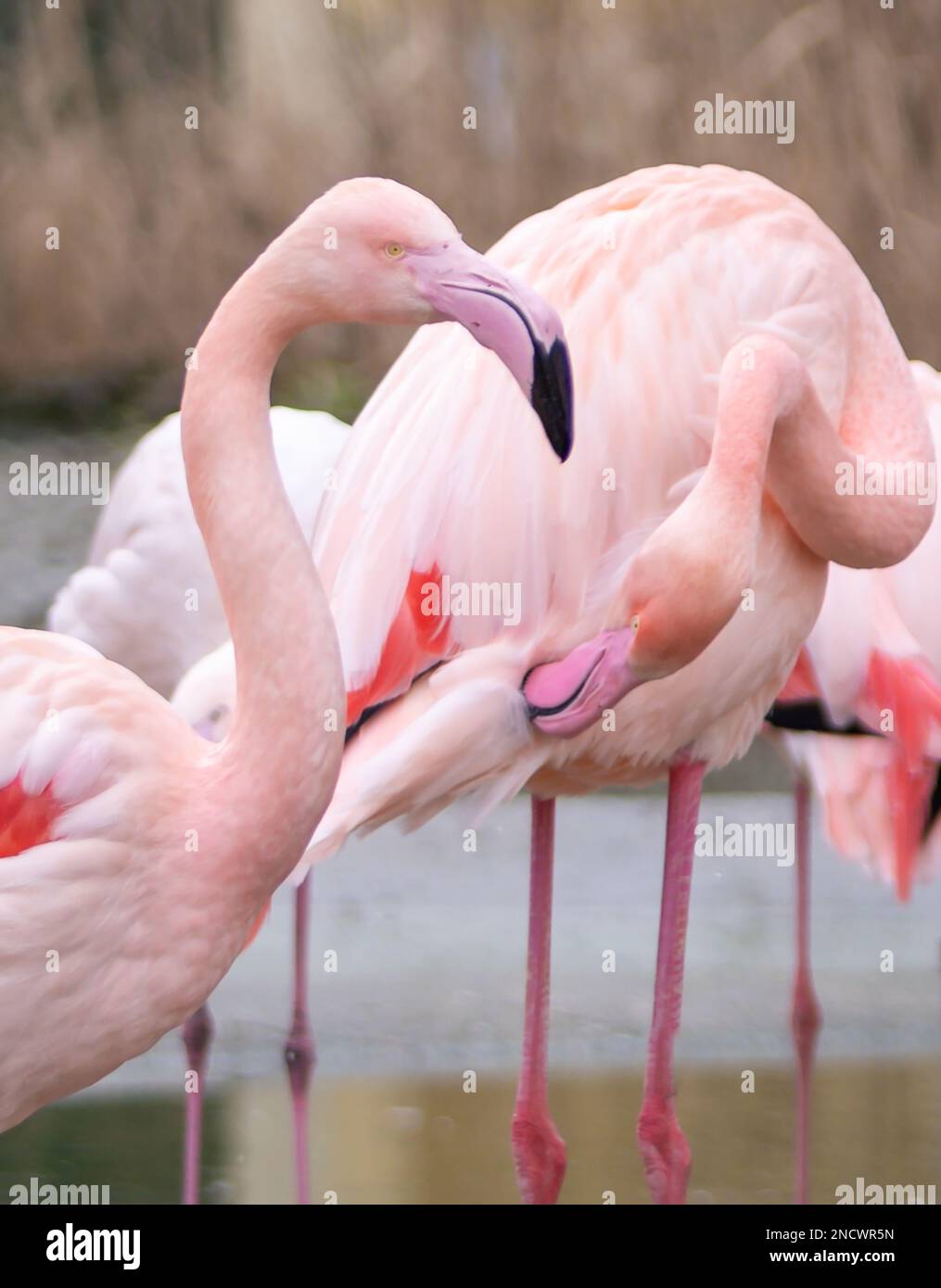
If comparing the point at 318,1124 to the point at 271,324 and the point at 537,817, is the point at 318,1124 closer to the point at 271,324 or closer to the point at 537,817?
the point at 537,817

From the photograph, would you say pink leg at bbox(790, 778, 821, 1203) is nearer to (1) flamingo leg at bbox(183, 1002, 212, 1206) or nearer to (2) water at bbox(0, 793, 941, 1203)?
(2) water at bbox(0, 793, 941, 1203)

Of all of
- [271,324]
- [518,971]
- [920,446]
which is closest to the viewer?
[271,324]

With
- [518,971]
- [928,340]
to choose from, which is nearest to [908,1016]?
[518,971]

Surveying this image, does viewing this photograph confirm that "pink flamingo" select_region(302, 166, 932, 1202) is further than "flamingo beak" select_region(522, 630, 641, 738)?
Yes

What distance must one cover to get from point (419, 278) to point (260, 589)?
38 cm

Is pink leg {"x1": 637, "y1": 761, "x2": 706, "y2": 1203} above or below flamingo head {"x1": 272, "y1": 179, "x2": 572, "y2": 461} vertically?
below

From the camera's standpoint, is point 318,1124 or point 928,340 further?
point 928,340

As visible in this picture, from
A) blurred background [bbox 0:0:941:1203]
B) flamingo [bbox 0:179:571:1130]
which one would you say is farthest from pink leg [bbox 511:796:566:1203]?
blurred background [bbox 0:0:941:1203]

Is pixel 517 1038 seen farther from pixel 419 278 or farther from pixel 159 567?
pixel 419 278

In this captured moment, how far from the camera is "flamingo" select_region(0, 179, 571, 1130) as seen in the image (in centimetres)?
221

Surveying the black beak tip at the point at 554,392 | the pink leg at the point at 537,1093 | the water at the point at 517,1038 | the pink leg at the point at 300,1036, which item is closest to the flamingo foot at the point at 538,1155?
the pink leg at the point at 537,1093

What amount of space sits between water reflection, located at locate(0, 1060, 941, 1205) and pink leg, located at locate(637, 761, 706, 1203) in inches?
6.5

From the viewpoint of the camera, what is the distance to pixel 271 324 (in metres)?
2.26

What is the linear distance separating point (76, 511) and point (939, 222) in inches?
118
